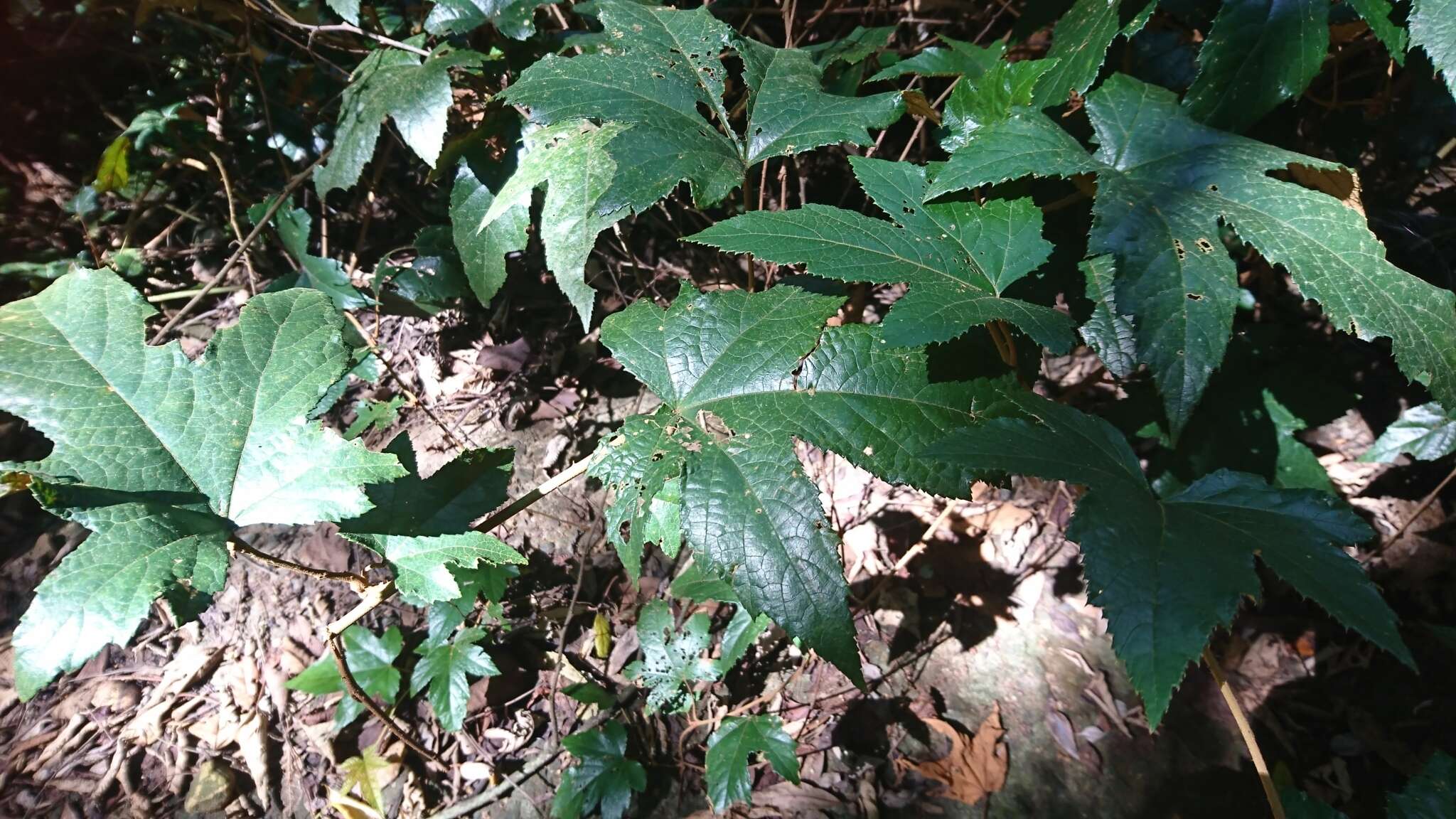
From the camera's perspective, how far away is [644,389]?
7.44ft

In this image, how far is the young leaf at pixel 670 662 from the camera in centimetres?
172

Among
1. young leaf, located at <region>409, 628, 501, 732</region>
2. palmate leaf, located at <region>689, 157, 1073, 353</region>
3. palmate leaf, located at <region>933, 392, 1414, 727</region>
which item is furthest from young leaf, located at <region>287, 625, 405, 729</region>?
palmate leaf, located at <region>933, 392, 1414, 727</region>

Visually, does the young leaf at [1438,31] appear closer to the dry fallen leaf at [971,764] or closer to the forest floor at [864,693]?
the forest floor at [864,693]

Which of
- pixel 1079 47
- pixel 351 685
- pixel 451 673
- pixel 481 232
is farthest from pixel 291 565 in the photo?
pixel 1079 47

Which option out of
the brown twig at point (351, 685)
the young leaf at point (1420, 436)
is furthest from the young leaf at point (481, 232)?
the young leaf at point (1420, 436)

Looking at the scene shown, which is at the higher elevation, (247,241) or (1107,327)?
(1107,327)

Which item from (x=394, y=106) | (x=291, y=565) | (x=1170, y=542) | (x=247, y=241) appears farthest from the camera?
(x=247, y=241)

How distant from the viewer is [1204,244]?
101cm

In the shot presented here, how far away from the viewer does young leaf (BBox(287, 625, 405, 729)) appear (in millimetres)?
1764

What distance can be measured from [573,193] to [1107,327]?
1073 mm

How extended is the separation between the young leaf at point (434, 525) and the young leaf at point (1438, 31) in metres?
Answer: 1.63

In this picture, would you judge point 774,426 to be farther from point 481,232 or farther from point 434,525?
point 481,232

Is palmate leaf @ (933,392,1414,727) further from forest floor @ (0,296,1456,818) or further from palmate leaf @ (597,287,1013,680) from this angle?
forest floor @ (0,296,1456,818)

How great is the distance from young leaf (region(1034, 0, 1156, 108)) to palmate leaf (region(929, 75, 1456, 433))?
151mm
